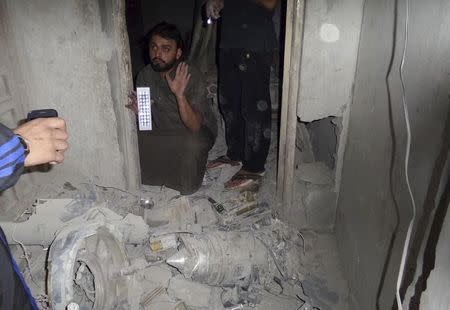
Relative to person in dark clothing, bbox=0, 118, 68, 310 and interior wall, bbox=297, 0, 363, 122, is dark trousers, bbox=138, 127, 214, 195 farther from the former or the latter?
person in dark clothing, bbox=0, 118, 68, 310

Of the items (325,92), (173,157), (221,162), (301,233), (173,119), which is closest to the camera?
(325,92)

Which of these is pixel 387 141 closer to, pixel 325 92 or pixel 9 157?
pixel 325 92

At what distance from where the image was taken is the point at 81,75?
8.77 ft

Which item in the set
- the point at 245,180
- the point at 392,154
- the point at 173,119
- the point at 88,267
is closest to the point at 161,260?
the point at 88,267

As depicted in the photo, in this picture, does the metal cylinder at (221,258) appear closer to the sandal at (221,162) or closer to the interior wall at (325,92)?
the interior wall at (325,92)

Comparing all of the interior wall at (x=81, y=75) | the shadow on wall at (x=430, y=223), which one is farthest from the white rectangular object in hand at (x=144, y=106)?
the shadow on wall at (x=430, y=223)

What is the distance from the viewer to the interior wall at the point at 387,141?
139 centimetres

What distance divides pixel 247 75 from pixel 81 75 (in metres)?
1.53

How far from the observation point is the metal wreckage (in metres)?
2.28

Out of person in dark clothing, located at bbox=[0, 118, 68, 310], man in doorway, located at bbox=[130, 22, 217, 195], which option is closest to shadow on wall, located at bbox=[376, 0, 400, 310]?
person in dark clothing, located at bbox=[0, 118, 68, 310]

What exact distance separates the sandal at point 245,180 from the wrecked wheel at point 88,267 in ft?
5.10

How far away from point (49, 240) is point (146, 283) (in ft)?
2.64

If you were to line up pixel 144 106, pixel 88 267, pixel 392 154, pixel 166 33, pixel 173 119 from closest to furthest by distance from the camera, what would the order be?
pixel 392 154
pixel 88 267
pixel 144 106
pixel 166 33
pixel 173 119

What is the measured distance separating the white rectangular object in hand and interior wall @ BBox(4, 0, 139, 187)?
86 mm
